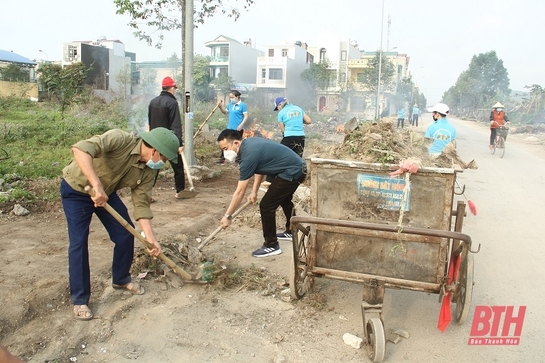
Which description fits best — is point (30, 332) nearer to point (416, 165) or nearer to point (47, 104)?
point (416, 165)

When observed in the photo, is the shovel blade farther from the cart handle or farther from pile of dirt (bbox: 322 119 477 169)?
the cart handle

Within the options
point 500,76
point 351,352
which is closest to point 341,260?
point 351,352

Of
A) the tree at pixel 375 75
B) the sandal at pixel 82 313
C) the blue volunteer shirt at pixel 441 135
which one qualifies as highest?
the tree at pixel 375 75

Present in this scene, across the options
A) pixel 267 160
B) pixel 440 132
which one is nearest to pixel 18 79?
pixel 440 132

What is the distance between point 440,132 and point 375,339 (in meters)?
4.27

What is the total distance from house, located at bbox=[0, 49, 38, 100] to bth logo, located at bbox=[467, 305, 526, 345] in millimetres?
26499

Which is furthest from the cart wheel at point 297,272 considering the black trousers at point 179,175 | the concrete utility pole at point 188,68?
the concrete utility pole at point 188,68

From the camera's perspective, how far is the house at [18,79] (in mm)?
26953

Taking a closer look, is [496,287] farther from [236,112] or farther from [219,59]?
[219,59]

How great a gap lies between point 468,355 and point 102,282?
2.97 meters

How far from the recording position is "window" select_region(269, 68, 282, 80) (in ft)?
152

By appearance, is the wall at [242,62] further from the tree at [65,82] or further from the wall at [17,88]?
the tree at [65,82]

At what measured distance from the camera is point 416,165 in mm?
3266

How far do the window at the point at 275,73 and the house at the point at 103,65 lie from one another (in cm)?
1362
